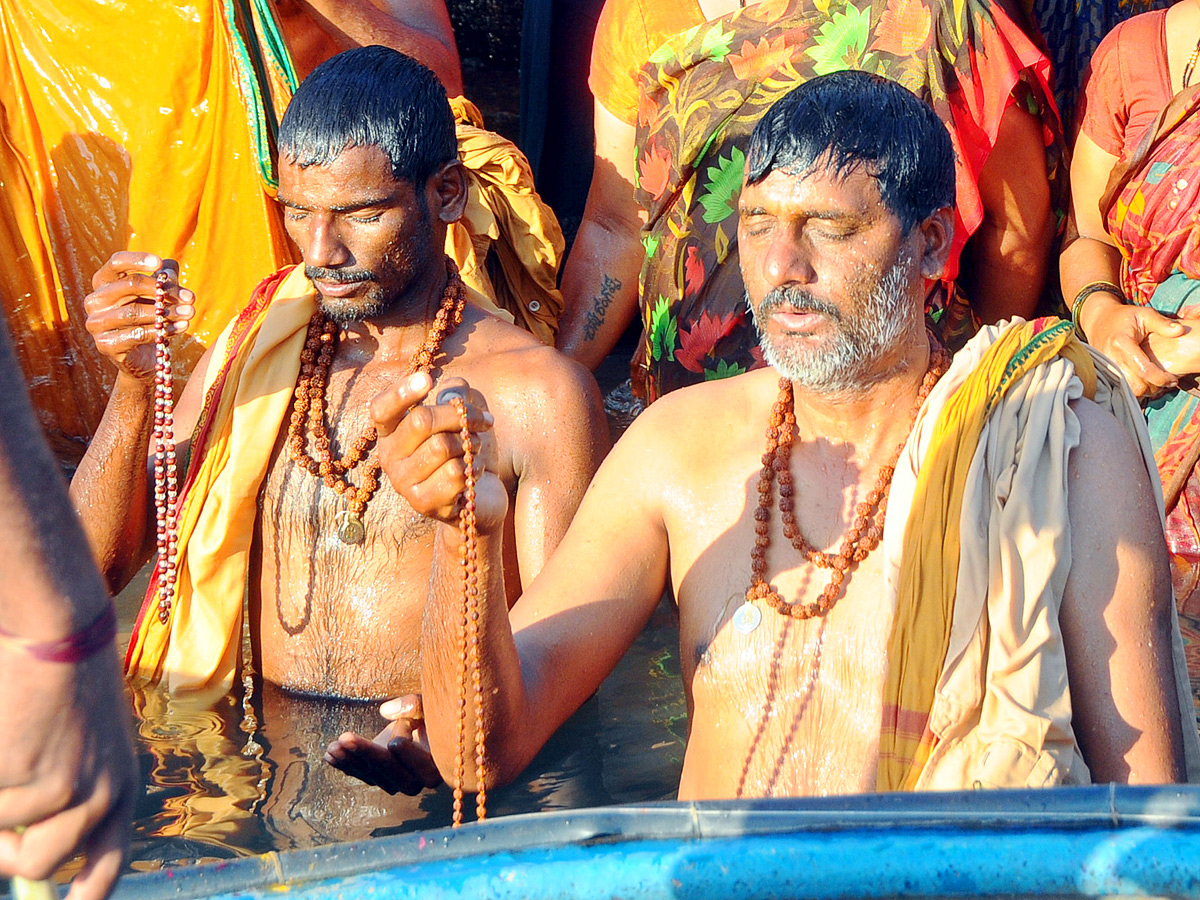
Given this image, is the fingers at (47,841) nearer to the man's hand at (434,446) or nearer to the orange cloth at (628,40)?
the man's hand at (434,446)

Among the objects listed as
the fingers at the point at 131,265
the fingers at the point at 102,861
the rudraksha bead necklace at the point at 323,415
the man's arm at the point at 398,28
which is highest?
the man's arm at the point at 398,28

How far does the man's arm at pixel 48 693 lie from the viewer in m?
0.95

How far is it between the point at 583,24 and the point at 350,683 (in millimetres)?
3728

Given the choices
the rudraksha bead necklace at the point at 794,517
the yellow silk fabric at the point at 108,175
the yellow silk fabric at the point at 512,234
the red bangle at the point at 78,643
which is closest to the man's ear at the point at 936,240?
the rudraksha bead necklace at the point at 794,517

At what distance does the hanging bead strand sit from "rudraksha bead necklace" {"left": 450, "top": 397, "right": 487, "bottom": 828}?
119cm

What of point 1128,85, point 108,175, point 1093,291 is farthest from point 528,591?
point 108,175

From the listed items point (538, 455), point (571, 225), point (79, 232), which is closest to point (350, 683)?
point (538, 455)

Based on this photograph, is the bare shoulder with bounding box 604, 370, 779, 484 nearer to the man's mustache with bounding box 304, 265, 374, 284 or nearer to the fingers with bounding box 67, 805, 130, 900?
the man's mustache with bounding box 304, 265, 374, 284

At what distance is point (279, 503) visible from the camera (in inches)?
129

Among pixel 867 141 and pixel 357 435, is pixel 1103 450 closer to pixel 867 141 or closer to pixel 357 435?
pixel 867 141

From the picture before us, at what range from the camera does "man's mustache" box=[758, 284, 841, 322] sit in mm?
2408

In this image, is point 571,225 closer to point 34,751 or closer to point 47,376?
point 47,376

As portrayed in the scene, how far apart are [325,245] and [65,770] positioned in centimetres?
217

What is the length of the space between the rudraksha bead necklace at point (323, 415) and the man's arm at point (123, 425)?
1.14 ft
